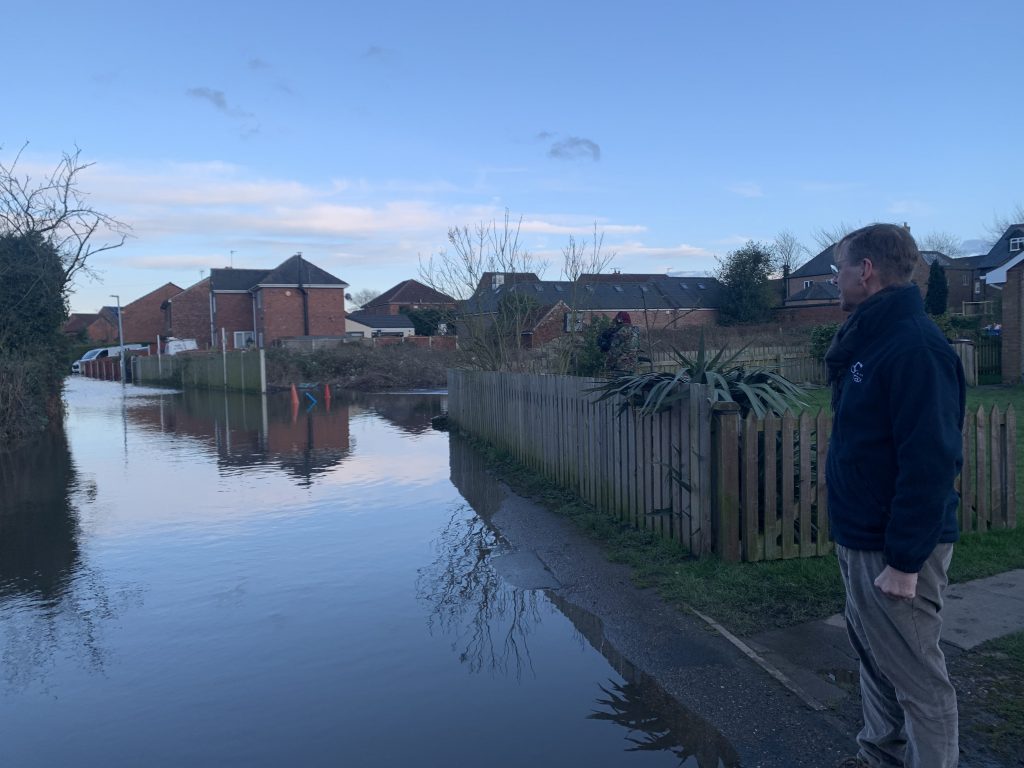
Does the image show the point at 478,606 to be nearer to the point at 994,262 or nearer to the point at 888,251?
the point at 888,251

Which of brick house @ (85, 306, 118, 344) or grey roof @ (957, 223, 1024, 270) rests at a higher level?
grey roof @ (957, 223, 1024, 270)

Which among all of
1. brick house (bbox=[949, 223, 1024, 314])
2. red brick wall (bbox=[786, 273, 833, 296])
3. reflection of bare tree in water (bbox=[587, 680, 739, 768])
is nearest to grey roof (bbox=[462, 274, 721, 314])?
red brick wall (bbox=[786, 273, 833, 296])

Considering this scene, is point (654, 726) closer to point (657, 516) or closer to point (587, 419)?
point (657, 516)

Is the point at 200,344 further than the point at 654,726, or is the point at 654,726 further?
the point at 200,344

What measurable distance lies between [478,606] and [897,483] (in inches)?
147

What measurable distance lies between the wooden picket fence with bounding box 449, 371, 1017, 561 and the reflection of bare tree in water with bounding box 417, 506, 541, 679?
1.33 meters

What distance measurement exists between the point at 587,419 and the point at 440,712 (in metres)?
4.69

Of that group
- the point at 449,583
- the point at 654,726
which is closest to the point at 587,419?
the point at 449,583

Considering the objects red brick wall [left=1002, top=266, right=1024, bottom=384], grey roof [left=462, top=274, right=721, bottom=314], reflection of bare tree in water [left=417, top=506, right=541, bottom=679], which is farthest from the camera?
grey roof [left=462, top=274, right=721, bottom=314]

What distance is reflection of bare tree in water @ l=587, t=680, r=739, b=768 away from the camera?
3.70 meters

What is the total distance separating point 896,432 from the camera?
2830mm

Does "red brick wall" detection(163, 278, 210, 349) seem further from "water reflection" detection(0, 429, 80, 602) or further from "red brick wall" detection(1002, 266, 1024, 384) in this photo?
"red brick wall" detection(1002, 266, 1024, 384)

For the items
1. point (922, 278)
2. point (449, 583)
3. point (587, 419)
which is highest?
point (922, 278)

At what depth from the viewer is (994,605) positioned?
16.7 ft
